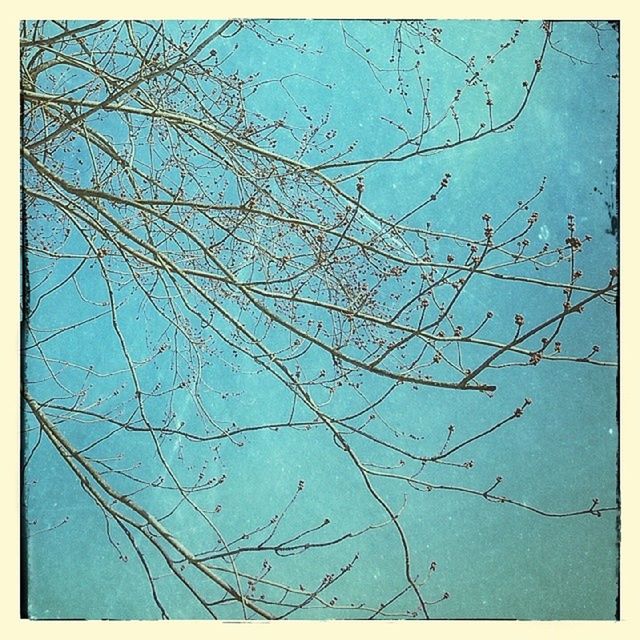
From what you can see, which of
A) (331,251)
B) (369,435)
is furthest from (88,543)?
(331,251)

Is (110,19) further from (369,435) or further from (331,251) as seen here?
(369,435)

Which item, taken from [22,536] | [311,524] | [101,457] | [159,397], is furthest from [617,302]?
[22,536]

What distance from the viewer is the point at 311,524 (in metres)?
2.12

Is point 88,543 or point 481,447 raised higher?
point 481,447

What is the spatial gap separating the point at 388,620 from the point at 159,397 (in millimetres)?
826

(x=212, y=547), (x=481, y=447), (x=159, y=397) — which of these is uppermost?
(x=159, y=397)

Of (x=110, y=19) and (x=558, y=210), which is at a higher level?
(x=110, y=19)

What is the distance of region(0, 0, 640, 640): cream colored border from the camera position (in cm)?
213

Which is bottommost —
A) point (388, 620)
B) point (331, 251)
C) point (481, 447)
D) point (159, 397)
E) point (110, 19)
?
point (388, 620)

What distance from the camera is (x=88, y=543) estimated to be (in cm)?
215

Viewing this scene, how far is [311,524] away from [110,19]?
1.42 meters
